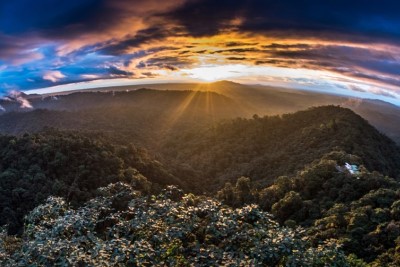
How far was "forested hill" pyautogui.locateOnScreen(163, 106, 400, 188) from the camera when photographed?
81.6 metres


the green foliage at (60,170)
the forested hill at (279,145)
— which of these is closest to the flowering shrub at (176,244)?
the green foliage at (60,170)

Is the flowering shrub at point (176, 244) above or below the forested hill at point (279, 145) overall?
above

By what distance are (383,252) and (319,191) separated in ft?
68.5

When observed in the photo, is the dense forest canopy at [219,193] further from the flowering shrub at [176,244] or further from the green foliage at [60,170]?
the green foliage at [60,170]

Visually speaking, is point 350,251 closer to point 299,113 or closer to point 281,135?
point 281,135

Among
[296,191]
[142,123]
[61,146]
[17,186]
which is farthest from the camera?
[142,123]

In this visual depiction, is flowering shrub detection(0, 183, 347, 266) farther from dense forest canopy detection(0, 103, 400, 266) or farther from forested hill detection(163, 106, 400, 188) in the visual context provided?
forested hill detection(163, 106, 400, 188)

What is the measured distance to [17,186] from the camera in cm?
6122

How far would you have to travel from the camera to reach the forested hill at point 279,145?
8156cm

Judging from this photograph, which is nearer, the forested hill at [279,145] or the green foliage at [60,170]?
the green foliage at [60,170]

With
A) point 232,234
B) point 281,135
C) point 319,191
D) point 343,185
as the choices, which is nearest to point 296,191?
point 319,191

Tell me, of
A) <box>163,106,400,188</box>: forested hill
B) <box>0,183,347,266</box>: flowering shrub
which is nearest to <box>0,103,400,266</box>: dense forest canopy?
<box>0,183,347,266</box>: flowering shrub

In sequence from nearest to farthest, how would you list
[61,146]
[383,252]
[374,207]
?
[383,252], [374,207], [61,146]

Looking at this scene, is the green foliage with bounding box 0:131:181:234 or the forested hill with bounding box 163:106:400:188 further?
the forested hill with bounding box 163:106:400:188
